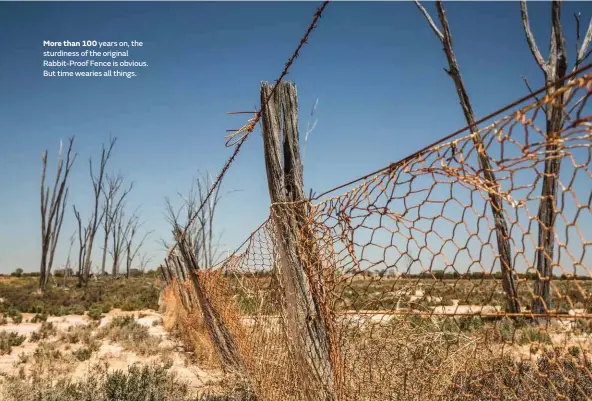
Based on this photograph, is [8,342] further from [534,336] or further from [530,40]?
[530,40]

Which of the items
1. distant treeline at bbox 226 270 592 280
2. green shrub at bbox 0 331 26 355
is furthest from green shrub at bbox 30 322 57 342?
distant treeline at bbox 226 270 592 280

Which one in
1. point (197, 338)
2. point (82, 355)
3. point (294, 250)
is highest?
point (294, 250)

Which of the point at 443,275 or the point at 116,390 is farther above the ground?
the point at 443,275

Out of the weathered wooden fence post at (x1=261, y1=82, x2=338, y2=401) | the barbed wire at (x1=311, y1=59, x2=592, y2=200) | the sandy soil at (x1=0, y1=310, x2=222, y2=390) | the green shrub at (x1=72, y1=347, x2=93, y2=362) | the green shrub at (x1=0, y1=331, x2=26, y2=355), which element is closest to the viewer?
the barbed wire at (x1=311, y1=59, x2=592, y2=200)

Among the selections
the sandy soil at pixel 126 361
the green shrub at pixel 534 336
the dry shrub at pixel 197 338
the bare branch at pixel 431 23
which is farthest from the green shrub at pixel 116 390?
the bare branch at pixel 431 23

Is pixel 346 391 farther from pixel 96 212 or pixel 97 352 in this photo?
pixel 96 212

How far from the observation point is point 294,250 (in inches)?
105

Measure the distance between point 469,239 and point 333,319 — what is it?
1058 millimetres

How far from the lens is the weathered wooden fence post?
2.53m

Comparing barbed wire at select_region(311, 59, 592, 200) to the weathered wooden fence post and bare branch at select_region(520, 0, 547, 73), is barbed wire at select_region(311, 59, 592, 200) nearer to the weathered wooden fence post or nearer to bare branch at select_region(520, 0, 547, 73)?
the weathered wooden fence post

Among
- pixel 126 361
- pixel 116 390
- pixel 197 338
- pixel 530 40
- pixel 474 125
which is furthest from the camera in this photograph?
pixel 530 40

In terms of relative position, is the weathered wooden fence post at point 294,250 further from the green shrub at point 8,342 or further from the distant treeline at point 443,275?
the green shrub at point 8,342

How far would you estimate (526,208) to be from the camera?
1500mm

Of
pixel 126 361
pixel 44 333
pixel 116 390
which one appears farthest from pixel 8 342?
pixel 116 390
